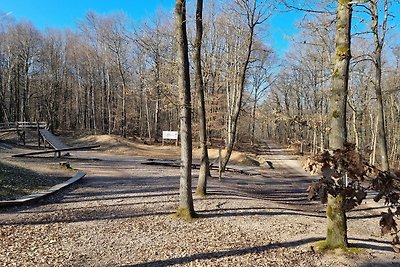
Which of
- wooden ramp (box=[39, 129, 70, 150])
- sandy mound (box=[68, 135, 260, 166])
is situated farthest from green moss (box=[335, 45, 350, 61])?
wooden ramp (box=[39, 129, 70, 150])

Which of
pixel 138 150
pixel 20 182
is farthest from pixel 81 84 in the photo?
pixel 20 182

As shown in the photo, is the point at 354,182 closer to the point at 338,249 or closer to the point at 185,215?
the point at 338,249

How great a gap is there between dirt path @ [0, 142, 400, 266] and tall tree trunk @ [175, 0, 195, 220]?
405 millimetres

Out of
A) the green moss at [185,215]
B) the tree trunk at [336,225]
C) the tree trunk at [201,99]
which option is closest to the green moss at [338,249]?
the tree trunk at [336,225]

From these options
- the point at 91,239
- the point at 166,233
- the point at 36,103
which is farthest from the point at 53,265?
the point at 36,103

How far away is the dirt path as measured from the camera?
4625mm

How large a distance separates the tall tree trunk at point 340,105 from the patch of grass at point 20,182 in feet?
22.0

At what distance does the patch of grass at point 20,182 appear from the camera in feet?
26.8

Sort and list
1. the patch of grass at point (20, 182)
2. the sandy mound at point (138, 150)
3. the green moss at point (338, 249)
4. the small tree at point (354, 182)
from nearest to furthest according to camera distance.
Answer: the small tree at point (354, 182), the green moss at point (338, 249), the patch of grass at point (20, 182), the sandy mound at point (138, 150)

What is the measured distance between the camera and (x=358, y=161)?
2.20 m

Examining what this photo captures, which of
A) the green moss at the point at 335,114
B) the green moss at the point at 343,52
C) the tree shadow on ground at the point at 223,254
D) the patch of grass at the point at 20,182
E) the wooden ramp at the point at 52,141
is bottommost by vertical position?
the tree shadow on ground at the point at 223,254

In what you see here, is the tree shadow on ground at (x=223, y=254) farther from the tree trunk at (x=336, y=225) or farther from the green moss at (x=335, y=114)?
the green moss at (x=335, y=114)

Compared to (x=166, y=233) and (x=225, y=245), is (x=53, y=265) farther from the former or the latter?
(x=225, y=245)

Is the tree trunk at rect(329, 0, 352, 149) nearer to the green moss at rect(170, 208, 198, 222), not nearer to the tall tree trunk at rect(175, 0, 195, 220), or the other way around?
the tall tree trunk at rect(175, 0, 195, 220)
